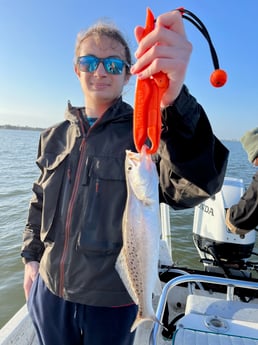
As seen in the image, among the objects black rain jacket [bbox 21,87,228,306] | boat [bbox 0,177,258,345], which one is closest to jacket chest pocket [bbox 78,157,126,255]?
black rain jacket [bbox 21,87,228,306]

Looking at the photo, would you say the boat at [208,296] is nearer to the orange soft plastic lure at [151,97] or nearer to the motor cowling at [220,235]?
the motor cowling at [220,235]

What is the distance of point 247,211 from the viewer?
3.60 m

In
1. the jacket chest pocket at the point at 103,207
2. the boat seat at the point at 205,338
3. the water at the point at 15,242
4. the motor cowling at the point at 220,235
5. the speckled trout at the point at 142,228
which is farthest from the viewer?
the water at the point at 15,242

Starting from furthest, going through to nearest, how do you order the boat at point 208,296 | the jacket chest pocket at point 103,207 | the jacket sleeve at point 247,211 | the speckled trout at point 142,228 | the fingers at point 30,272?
1. the jacket sleeve at point 247,211
2. the fingers at point 30,272
3. the boat at point 208,296
4. the jacket chest pocket at point 103,207
5. the speckled trout at point 142,228

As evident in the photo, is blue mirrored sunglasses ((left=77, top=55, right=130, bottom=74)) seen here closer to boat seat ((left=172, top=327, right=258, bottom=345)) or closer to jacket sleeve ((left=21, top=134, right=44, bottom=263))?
jacket sleeve ((left=21, top=134, right=44, bottom=263))

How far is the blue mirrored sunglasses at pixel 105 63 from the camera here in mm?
1707

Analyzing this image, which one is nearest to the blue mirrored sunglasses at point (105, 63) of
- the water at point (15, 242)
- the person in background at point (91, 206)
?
the person in background at point (91, 206)

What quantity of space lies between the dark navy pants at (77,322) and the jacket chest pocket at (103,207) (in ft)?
1.15

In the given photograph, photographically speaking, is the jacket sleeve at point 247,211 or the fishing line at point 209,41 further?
the jacket sleeve at point 247,211

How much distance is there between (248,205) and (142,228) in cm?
276

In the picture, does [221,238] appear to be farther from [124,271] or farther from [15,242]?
[15,242]

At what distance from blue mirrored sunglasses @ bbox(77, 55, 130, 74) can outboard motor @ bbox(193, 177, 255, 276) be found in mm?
2997

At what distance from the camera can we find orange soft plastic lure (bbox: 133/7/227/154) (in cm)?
100

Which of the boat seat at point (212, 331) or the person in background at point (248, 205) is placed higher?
the person in background at point (248, 205)
